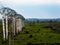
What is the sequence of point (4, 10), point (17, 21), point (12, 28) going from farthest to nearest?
point (17, 21) < point (12, 28) < point (4, 10)

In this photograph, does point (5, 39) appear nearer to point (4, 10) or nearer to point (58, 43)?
point (4, 10)

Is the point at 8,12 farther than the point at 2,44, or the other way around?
the point at 8,12

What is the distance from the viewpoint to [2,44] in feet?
105

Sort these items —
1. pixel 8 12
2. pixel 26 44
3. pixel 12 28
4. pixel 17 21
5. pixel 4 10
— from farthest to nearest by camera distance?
pixel 17 21 < pixel 12 28 < pixel 8 12 < pixel 4 10 < pixel 26 44

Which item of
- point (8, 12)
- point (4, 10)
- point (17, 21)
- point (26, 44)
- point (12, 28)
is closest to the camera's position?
point (26, 44)

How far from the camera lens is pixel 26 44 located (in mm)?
31672

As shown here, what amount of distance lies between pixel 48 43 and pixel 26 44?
9.97 ft

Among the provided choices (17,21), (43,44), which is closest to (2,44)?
(43,44)

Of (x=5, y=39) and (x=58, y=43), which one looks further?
(x=5, y=39)

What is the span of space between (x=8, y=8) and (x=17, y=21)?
1465cm

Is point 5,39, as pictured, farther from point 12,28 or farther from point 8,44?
point 12,28

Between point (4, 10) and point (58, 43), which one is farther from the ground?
point (4, 10)

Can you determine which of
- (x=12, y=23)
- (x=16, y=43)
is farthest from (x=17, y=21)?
(x=16, y=43)

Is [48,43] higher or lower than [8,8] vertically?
lower
